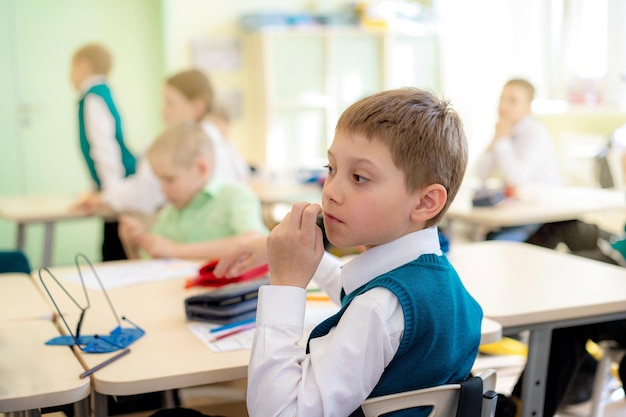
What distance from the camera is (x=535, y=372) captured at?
6.03 ft

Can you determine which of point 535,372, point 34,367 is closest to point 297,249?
point 34,367

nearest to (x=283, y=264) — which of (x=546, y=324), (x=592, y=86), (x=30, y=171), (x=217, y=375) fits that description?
(x=217, y=375)

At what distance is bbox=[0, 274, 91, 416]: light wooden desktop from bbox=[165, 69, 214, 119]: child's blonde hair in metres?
2.11

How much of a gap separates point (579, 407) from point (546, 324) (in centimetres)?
122

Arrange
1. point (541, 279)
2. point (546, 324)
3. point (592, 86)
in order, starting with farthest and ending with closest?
point (592, 86), point (541, 279), point (546, 324)

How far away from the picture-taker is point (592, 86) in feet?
18.2

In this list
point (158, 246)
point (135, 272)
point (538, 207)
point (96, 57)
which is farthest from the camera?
point (96, 57)

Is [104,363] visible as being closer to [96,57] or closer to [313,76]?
[96,57]

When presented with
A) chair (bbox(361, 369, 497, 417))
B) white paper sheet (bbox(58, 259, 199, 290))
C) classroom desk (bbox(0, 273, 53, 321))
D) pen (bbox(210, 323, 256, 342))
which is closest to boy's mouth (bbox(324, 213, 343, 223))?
chair (bbox(361, 369, 497, 417))

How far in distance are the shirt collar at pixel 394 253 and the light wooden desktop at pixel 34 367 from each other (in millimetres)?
521

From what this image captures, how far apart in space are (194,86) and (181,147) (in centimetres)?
129

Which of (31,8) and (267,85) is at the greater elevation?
(31,8)

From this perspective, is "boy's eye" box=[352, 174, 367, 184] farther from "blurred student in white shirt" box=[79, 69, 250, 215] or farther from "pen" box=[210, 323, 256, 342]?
"blurred student in white shirt" box=[79, 69, 250, 215]

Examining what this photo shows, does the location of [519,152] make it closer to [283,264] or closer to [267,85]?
[267,85]
